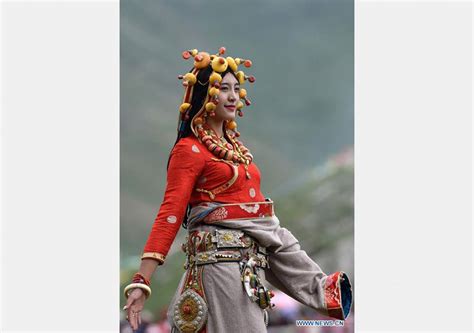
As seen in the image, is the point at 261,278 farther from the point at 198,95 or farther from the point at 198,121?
the point at 198,95

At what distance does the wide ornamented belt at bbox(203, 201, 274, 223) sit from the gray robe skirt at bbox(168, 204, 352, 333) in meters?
0.02

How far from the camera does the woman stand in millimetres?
3752

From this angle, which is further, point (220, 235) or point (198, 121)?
point (198, 121)

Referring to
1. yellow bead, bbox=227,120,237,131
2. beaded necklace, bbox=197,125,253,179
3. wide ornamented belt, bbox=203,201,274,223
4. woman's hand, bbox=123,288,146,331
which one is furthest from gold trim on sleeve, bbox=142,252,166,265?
yellow bead, bbox=227,120,237,131

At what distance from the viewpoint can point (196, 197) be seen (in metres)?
3.91

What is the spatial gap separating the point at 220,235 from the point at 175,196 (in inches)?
9.7

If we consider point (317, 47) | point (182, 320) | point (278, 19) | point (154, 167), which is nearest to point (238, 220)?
point (182, 320)

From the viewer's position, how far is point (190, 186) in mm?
3816

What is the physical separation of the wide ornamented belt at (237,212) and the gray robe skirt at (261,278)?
18 mm

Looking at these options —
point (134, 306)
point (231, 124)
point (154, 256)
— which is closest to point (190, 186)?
point (154, 256)

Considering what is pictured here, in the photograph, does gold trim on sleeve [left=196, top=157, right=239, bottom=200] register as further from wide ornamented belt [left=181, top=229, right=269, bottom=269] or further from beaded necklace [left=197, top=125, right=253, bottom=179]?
wide ornamented belt [left=181, top=229, right=269, bottom=269]

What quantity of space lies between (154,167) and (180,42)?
0.84m

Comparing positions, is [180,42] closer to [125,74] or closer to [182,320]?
[125,74]

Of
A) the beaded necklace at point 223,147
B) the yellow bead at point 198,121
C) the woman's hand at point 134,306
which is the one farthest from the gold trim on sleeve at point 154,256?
the yellow bead at point 198,121
